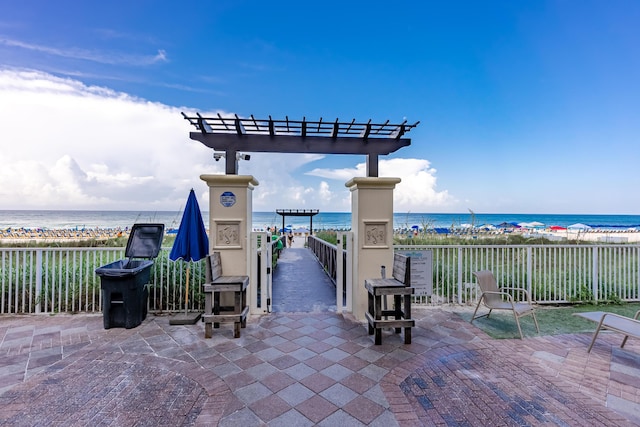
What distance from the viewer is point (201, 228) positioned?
4.25 m

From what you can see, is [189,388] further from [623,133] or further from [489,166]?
[489,166]

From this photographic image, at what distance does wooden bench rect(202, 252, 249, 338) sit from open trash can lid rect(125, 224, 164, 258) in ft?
3.92

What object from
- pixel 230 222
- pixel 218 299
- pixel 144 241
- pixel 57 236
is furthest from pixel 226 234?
pixel 57 236

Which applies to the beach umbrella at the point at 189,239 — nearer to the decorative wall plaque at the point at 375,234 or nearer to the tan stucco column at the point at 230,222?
the tan stucco column at the point at 230,222

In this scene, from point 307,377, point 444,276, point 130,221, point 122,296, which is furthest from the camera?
point 130,221

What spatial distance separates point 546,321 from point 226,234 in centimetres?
518

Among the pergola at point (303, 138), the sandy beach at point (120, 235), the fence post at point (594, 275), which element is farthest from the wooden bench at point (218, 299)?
the fence post at point (594, 275)

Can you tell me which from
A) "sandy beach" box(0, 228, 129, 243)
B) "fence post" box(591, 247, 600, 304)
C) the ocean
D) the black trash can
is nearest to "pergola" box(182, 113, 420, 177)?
the black trash can

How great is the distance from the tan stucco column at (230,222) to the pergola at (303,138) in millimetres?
310

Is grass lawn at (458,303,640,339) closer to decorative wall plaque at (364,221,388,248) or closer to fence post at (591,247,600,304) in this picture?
fence post at (591,247,600,304)

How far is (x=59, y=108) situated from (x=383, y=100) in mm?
9779

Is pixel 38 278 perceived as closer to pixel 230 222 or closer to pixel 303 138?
pixel 230 222

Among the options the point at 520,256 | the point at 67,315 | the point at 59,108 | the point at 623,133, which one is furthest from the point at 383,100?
the point at 623,133

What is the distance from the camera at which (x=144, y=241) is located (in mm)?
4301
